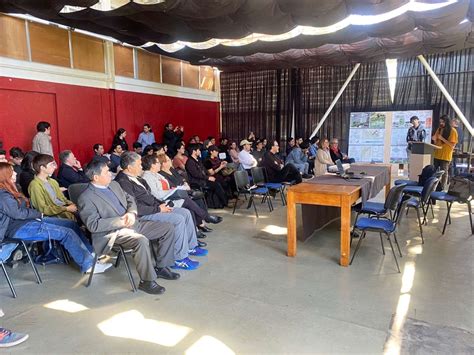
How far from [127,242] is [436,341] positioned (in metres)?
2.39

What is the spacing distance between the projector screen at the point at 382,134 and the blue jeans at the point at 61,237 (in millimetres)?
9044

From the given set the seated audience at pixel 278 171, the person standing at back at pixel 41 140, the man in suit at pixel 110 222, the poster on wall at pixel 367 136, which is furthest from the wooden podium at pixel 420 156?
Answer: the person standing at back at pixel 41 140

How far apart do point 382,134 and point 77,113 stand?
8.16 meters

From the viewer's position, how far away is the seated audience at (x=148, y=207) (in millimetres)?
3523

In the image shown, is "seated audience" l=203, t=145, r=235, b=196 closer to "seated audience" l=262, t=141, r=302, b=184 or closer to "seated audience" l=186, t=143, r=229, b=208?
"seated audience" l=186, t=143, r=229, b=208

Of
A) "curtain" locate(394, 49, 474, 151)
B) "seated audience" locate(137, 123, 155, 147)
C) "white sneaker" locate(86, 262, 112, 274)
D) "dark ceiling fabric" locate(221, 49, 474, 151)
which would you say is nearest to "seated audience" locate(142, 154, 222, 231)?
"white sneaker" locate(86, 262, 112, 274)

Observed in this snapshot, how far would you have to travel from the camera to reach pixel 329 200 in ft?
11.7

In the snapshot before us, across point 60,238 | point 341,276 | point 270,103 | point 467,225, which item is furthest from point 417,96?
point 60,238

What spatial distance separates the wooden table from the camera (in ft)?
11.5

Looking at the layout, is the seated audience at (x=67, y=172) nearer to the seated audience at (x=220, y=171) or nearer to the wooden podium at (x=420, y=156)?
the seated audience at (x=220, y=171)

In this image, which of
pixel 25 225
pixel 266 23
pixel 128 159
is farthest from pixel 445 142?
pixel 25 225

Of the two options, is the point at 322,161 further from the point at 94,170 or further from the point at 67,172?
the point at 94,170

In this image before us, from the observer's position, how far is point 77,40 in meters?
7.30

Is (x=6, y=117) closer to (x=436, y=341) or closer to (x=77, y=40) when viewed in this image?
(x=77, y=40)
